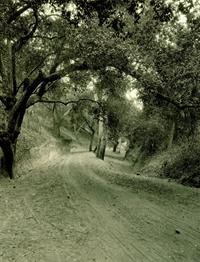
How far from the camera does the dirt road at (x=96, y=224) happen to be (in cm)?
590

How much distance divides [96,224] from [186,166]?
12.1 metres

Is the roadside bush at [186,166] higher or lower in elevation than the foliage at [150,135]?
lower

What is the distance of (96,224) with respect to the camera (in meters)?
7.81

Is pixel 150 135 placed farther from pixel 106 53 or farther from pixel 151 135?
pixel 106 53

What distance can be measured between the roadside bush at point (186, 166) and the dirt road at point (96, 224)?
368 centimetres

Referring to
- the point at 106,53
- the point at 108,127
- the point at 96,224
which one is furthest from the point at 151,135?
the point at 96,224

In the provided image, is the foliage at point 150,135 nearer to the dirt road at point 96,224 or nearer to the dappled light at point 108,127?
the dappled light at point 108,127

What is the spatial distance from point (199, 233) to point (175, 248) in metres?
1.39

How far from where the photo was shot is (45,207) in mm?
9492

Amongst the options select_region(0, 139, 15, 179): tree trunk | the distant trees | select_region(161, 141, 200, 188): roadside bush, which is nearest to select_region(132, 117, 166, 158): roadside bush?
select_region(161, 141, 200, 188): roadside bush

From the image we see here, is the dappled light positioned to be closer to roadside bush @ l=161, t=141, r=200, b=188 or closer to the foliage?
roadside bush @ l=161, t=141, r=200, b=188

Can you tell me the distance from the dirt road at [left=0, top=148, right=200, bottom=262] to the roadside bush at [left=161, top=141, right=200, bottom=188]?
12.1ft

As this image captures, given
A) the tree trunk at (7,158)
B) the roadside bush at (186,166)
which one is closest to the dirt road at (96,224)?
the tree trunk at (7,158)

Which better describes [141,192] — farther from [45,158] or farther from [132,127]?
[132,127]
